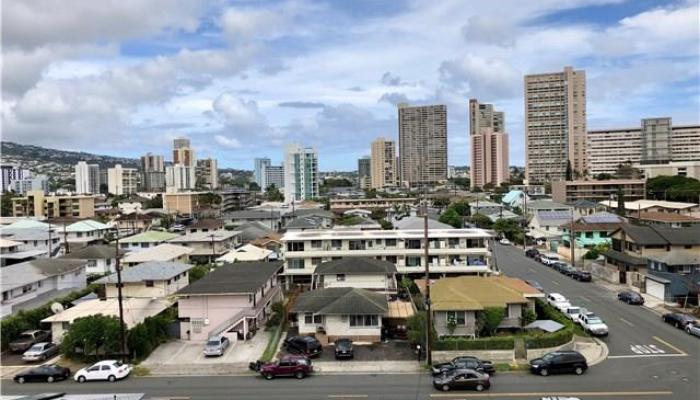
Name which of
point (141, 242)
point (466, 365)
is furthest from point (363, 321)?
point (141, 242)

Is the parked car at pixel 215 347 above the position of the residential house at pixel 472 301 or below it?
below

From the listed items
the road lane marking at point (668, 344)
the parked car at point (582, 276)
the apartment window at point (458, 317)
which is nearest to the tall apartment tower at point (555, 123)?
the parked car at point (582, 276)

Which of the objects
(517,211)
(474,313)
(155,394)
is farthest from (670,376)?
(517,211)

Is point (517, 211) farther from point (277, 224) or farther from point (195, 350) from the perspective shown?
point (195, 350)

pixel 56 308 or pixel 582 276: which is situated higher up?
pixel 56 308

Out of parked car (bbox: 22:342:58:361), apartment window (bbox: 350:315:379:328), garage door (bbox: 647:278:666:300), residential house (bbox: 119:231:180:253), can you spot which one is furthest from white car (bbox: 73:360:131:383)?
residential house (bbox: 119:231:180:253)

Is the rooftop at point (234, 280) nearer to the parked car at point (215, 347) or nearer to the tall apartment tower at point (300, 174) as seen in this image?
the parked car at point (215, 347)

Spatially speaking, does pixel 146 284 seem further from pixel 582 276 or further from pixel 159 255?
pixel 582 276
